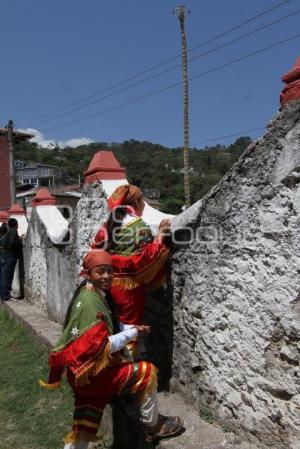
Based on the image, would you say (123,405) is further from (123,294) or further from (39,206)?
(39,206)

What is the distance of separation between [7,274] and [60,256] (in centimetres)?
225

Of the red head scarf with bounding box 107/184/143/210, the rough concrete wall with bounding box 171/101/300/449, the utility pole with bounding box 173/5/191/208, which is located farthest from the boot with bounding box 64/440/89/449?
the utility pole with bounding box 173/5/191/208

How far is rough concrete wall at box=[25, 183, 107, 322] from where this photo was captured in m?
4.75

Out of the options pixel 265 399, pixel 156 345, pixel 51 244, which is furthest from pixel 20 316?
pixel 265 399

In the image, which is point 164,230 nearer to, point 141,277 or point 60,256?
point 141,277

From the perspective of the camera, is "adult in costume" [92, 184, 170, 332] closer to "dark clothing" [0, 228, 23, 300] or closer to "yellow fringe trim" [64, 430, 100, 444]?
"yellow fringe trim" [64, 430, 100, 444]

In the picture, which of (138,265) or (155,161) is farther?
(155,161)

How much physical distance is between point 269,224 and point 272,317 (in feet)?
1.51

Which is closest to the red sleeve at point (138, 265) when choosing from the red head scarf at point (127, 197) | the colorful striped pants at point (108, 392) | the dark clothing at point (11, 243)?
the red head scarf at point (127, 197)

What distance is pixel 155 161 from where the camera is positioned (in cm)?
7388

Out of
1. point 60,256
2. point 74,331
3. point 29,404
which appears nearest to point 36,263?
point 60,256

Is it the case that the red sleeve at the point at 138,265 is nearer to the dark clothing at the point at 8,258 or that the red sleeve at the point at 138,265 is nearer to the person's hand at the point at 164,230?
the person's hand at the point at 164,230

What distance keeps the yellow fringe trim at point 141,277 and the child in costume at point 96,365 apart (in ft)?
1.15

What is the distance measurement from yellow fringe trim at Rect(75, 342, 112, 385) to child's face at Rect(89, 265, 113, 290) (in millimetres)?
338
